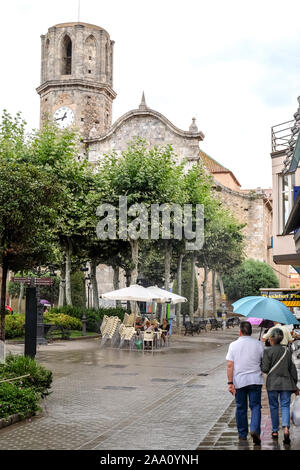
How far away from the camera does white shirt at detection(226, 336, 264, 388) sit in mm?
8508

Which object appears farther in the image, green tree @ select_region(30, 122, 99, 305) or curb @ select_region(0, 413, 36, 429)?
green tree @ select_region(30, 122, 99, 305)

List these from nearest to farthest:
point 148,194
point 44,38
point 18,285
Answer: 1. point 148,194
2. point 18,285
3. point 44,38

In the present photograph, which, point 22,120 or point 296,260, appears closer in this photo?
point 296,260

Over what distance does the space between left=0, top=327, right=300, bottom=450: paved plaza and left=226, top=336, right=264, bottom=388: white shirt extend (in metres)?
0.87

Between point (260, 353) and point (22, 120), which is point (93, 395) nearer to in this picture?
point (260, 353)

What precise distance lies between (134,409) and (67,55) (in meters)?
56.5

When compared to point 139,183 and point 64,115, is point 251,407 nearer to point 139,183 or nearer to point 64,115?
point 139,183

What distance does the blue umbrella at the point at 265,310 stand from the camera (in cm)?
1045

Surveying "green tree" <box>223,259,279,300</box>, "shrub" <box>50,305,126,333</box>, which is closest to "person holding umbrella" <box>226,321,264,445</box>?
"shrub" <box>50,305,126,333</box>

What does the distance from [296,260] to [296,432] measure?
14.9 metres

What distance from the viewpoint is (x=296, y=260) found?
77.9 ft

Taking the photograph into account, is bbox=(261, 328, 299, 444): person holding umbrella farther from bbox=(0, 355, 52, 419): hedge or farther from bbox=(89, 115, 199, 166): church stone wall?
bbox=(89, 115, 199, 166): church stone wall

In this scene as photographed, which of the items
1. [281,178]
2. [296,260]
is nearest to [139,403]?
[296,260]

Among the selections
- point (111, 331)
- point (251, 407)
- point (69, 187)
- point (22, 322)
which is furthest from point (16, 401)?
point (69, 187)
